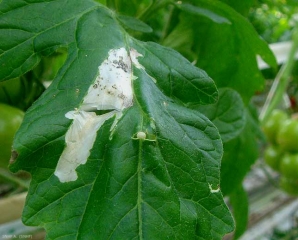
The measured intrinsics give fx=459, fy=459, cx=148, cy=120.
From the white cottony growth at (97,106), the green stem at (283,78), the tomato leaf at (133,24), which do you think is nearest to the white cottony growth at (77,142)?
the white cottony growth at (97,106)

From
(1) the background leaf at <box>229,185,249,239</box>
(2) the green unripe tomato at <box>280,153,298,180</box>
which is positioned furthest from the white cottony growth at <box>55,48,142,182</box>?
(2) the green unripe tomato at <box>280,153,298,180</box>

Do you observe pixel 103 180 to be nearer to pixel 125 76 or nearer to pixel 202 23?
pixel 125 76

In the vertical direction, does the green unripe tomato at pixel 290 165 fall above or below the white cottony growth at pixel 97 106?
below

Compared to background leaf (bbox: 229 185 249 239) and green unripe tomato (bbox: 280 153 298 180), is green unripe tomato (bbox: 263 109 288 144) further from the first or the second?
background leaf (bbox: 229 185 249 239)

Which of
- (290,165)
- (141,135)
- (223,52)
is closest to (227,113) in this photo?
(223,52)

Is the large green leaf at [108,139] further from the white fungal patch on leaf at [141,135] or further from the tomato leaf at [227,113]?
the tomato leaf at [227,113]

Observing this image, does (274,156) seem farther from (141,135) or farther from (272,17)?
(141,135)

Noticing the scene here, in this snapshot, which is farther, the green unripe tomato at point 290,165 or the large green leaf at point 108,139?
the green unripe tomato at point 290,165
